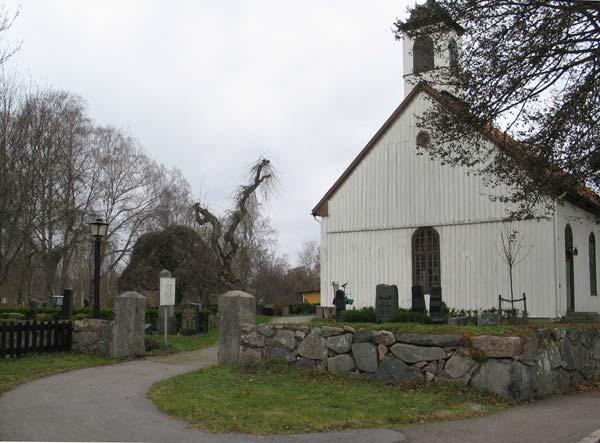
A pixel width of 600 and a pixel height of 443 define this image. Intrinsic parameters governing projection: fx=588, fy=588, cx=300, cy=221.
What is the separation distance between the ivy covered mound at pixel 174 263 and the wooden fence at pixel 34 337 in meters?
16.3

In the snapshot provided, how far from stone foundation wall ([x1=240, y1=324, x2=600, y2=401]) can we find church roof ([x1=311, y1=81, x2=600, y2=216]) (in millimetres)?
4514

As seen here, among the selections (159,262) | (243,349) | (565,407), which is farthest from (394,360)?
(159,262)

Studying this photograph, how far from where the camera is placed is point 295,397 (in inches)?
367

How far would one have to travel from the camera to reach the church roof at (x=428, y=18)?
1310cm

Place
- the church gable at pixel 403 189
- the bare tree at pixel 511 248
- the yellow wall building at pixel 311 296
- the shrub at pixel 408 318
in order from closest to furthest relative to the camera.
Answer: the shrub at pixel 408 318 → the bare tree at pixel 511 248 → the church gable at pixel 403 189 → the yellow wall building at pixel 311 296

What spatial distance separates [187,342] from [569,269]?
16.4 meters

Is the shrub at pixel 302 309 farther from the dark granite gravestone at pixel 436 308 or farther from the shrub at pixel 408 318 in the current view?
the shrub at pixel 408 318

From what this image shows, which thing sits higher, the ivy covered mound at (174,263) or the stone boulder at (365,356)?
the ivy covered mound at (174,263)

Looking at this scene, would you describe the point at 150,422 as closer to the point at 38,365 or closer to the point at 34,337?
the point at 38,365

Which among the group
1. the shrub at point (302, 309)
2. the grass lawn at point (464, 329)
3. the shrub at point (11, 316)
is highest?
the grass lawn at point (464, 329)

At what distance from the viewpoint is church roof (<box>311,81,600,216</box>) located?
47.0ft

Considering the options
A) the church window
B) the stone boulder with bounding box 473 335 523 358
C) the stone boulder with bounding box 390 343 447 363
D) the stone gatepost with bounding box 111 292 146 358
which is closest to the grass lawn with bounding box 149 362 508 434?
the stone boulder with bounding box 390 343 447 363

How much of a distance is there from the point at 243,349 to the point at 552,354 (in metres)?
6.18

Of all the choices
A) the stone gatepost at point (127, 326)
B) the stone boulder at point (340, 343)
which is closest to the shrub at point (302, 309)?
the stone gatepost at point (127, 326)
